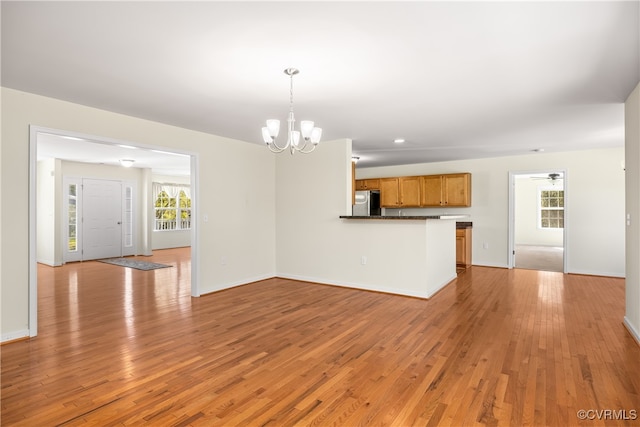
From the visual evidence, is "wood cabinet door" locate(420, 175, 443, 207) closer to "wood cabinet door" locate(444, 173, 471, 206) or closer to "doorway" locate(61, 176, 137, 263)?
"wood cabinet door" locate(444, 173, 471, 206)

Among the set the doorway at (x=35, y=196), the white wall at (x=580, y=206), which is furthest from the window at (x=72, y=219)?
the white wall at (x=580, y=206)

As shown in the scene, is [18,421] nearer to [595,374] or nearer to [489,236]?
[595,374]

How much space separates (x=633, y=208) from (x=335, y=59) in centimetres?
318

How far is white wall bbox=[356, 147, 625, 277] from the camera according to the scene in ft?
19.6

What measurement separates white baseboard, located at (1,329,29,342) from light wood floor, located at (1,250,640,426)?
0.09 meters

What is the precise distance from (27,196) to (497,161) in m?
7.57

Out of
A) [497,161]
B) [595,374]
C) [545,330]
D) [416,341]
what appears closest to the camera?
[595,374]

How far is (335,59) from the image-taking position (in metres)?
2.51

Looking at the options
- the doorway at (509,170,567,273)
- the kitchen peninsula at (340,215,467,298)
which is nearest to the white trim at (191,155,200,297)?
the kitchen peninsula at (340,215,467,298)

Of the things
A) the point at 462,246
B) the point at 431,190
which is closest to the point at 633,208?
the point at 462,246

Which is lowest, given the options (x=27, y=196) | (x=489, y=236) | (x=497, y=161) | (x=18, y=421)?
(x=18, y=421)

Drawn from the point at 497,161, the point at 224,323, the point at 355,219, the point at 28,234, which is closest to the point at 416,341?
the point at 224,323

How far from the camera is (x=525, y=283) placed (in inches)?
216

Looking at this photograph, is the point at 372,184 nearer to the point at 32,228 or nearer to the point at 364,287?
the point at 364,287
